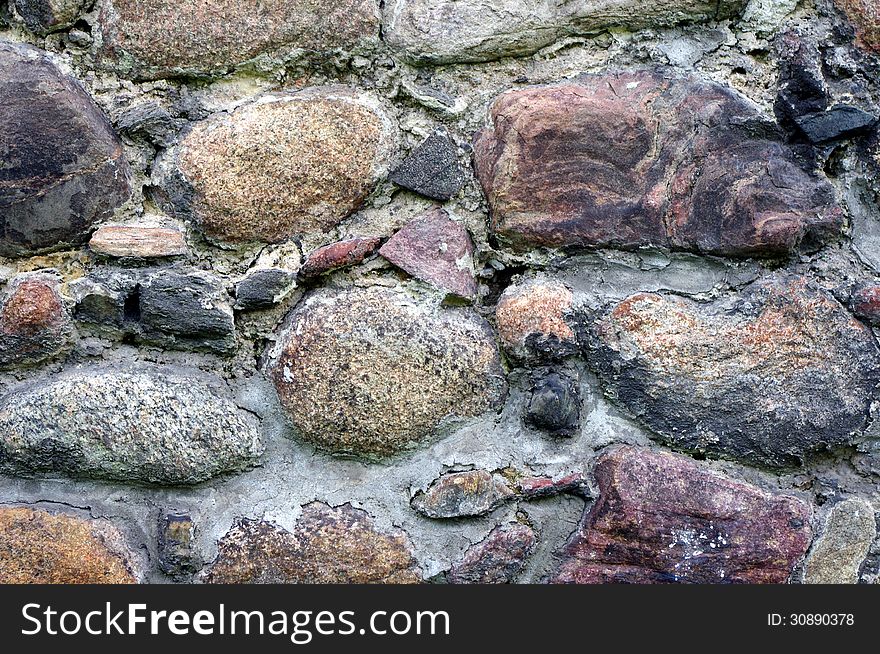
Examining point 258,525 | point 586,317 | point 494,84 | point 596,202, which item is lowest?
point 258,525

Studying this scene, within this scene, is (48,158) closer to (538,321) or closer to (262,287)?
(262,287)

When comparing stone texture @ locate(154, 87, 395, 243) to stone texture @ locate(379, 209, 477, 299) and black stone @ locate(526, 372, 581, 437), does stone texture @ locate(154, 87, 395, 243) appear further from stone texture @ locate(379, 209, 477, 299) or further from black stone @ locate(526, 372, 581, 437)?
black stone @ locate(526, 372, 581, 437)

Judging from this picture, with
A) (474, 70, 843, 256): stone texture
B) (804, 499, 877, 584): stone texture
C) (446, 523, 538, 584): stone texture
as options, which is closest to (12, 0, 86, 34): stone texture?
(474, 70, 843, 256): stone texture

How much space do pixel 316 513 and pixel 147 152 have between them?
0.46 metres

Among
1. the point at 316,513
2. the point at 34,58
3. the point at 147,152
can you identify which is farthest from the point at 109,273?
the point at 316,513

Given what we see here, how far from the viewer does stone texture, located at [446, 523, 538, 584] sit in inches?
36.1

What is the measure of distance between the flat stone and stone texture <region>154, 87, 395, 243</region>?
3 centimetres

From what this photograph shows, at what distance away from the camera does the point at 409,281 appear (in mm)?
927

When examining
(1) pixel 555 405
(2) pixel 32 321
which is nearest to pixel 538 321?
(1) pixel 555 405

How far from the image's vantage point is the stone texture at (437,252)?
3.03ft

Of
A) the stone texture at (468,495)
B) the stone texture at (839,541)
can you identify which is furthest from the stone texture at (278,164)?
the stone texture at (839,541)

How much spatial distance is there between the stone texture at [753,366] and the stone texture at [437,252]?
0.17 metres

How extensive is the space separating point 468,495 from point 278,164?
1.40ft

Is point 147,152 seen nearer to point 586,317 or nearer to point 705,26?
point 586,317
